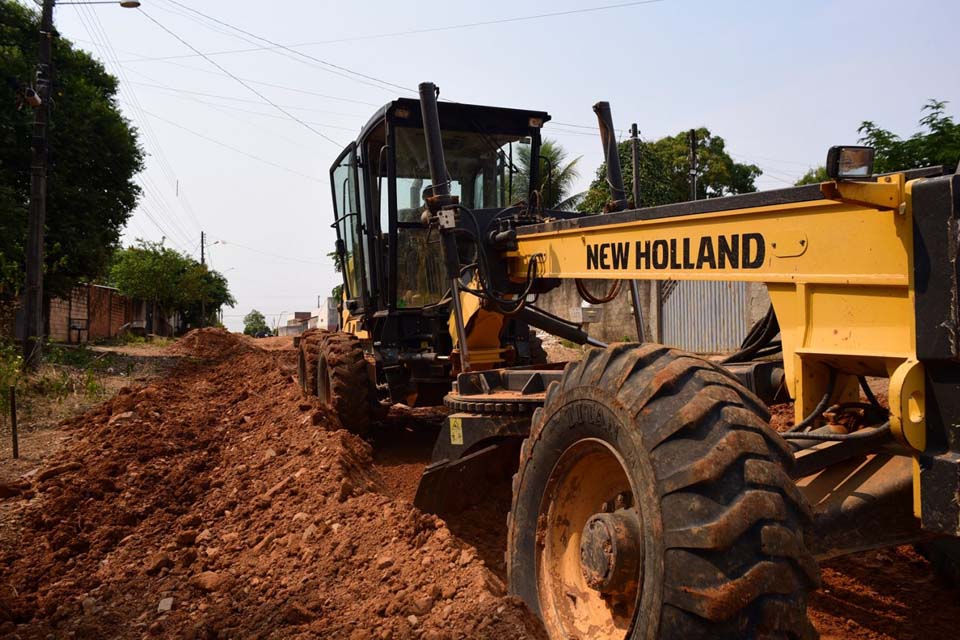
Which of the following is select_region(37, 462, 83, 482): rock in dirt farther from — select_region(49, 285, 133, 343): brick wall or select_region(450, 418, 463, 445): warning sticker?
select_region(49, 285, 133, 343): brick wall

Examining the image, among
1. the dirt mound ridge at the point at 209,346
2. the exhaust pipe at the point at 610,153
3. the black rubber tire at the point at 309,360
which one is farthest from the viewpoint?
the dirt mound ridge at the point at 209,346

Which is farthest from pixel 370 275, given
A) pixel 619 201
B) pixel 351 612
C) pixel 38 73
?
pixel 38 73

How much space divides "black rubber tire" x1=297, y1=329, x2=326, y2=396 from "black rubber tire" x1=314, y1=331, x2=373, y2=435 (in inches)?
41.2

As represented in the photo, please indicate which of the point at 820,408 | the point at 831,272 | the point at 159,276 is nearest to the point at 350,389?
the point at 820,408

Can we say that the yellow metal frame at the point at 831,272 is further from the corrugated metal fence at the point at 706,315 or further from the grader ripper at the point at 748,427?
the corrugated metal fence at the point at 706,315

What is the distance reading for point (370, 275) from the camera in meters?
7.88

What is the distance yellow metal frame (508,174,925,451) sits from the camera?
2461 millimetres

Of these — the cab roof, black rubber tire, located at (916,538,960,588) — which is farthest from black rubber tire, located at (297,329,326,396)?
black rubber tire, located at (916,538,960,588)

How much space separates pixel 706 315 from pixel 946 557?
1340 centimetres

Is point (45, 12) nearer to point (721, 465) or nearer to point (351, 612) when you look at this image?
point (351, 612)

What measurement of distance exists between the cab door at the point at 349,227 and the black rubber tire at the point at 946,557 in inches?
218

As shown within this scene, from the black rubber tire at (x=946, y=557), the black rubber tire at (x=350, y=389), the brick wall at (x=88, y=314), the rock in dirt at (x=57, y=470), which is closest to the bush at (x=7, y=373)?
the rock in dirt at (x=57, y=470)

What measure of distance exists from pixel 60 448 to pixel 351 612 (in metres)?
5.55

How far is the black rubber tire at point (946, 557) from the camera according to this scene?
3824 mm
